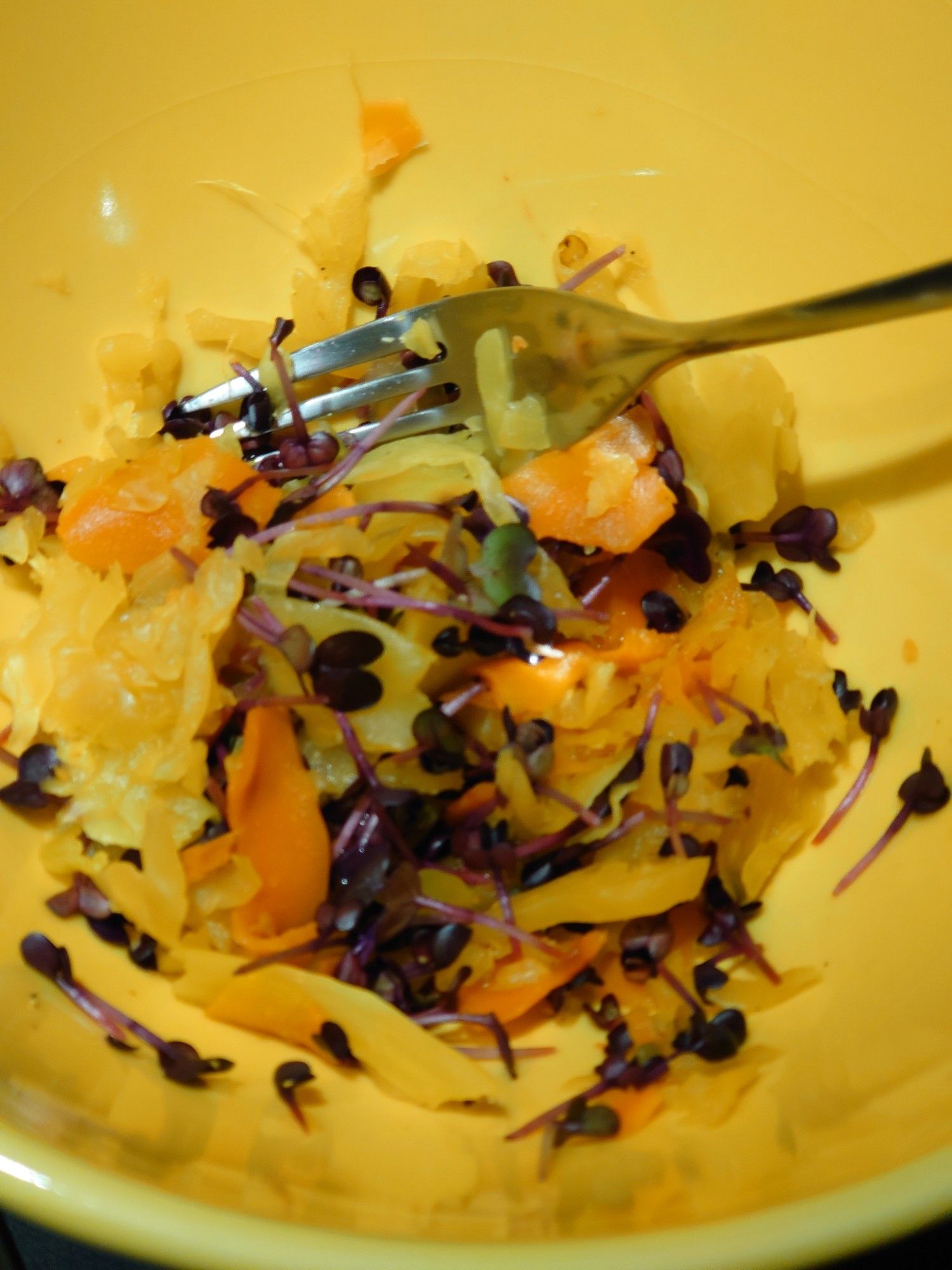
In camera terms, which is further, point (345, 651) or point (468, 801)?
point (468, 801)

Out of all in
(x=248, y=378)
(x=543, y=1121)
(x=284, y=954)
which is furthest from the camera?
(x=248, y=378)

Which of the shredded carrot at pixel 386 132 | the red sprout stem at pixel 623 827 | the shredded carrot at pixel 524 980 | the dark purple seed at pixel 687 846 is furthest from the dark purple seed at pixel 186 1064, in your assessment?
the shredded carrot at pixel 386 132

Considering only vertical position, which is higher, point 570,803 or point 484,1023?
point 570,803

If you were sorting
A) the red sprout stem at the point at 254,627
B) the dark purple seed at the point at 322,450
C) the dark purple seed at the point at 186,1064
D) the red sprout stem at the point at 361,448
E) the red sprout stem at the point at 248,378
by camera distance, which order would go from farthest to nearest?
the red sprout stem at the point at 248,378
the dark purple seed at the point at 322,450
the red sprout stem at the point at 361,448
the red sprout stem at the point at 254,627
the dark purple seed at the point at 186,1064

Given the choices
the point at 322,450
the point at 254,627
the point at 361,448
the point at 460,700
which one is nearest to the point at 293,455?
the point at 322,450

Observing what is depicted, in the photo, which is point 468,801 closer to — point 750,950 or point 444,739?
point 444,739

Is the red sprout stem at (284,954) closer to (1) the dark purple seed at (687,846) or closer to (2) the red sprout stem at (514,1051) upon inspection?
(2) the red sprout stem at (514,1051)

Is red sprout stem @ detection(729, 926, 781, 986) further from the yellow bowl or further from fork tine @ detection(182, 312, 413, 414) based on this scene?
fork tine @ detection(182, 312, 413, 414)
